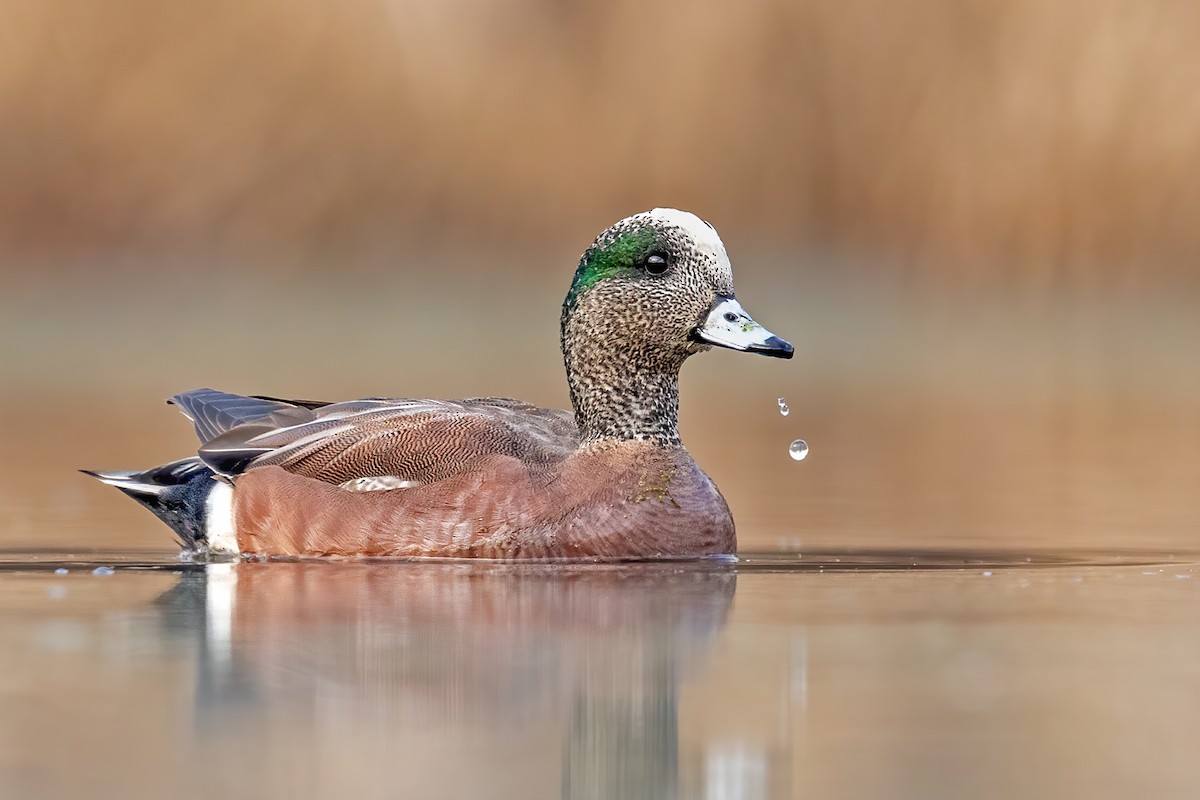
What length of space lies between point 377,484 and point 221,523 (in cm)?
63

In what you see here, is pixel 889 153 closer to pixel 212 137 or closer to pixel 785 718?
pixel 212 137

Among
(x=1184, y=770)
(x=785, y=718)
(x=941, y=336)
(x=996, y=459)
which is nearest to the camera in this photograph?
(x=1184, y=770)

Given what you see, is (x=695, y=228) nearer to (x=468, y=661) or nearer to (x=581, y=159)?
(x=468, y=661)

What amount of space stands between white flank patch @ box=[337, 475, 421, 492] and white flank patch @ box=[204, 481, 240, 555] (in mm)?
445

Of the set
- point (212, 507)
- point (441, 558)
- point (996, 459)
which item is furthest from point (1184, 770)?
point (996, 459)

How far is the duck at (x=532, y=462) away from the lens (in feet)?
23.0

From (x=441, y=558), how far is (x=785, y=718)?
8.38 feet

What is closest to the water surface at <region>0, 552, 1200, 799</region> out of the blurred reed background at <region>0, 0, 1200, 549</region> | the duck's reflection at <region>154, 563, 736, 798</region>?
the duck's reflection at <region>154, 563, 736, 798</region>

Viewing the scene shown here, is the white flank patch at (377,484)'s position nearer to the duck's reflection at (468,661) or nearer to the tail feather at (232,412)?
the duck's reflection at (468,661)

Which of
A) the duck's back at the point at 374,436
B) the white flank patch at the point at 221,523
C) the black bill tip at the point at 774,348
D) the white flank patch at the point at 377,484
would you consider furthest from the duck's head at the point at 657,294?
the white flank patch at the point at 221,523

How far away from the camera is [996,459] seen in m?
10.6

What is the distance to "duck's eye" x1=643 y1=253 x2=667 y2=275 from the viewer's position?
293 inches

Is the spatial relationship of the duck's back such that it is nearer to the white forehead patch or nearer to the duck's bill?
the duck's bill

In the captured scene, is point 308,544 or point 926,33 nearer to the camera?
point 308,544
